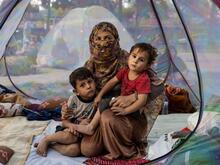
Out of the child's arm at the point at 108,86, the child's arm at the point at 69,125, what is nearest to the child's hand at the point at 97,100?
the child's arm at the point at 108,86

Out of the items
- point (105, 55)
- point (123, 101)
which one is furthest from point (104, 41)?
point (123, 101)

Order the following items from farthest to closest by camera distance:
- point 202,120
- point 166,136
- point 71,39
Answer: point 71,39 < point 166,136 < point 202,120

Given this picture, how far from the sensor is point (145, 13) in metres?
2.20

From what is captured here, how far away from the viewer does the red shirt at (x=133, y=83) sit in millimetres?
1542

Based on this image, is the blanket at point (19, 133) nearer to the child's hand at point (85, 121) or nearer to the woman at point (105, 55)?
the child's hand at point (85, 121)

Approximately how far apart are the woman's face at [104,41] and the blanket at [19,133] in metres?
0.47

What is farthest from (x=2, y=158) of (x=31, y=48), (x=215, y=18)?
(x=31, y=48)

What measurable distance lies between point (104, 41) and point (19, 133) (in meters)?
0.55

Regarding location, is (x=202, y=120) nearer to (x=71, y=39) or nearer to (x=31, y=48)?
(x=71, y=39)

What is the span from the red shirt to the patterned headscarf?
0.34ft

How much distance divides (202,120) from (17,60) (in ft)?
4.35

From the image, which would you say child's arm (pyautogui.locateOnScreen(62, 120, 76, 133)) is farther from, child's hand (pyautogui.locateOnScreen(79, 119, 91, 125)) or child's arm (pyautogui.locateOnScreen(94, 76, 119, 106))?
child's arm (pyautogui.locateOnScreen(94, 76, 119, 106))

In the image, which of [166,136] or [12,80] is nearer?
[166,136]

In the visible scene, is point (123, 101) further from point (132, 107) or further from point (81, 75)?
point (81, 75)
